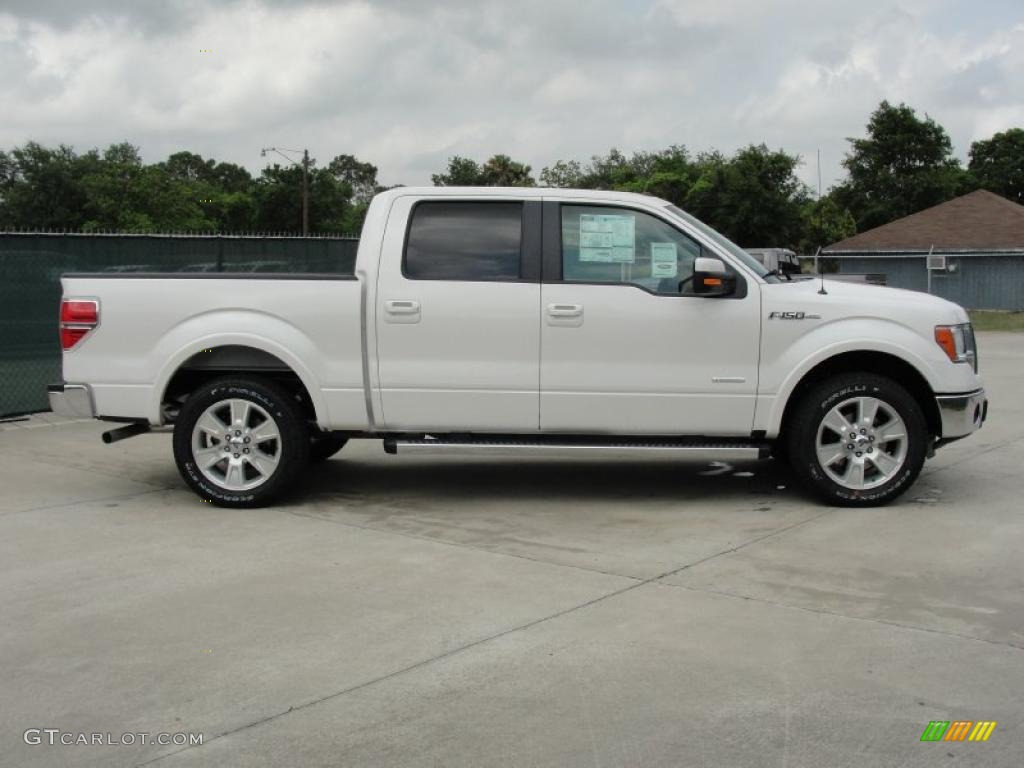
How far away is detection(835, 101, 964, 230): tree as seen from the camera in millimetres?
58250

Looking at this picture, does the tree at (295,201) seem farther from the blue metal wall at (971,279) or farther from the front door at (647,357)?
the front door at (647,357)

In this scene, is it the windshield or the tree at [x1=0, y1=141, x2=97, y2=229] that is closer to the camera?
the windshield

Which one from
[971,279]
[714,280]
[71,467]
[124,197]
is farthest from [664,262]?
[124,197]

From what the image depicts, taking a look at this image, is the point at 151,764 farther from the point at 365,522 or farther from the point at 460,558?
the point at 365,522

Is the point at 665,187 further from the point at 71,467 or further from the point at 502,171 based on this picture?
the point at 71,467

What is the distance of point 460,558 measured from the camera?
6258 millimetres

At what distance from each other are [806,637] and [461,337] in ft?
10.4

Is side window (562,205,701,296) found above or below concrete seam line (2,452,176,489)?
above

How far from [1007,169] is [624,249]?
68.8 meters

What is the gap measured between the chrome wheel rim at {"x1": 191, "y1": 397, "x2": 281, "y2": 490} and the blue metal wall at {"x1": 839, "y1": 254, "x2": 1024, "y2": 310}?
35.0m

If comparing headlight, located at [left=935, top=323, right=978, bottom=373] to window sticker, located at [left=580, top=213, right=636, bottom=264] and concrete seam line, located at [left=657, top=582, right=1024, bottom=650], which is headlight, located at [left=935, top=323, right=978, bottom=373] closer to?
window sticker, located at [left=580, top=213, right=636, bottom=264]

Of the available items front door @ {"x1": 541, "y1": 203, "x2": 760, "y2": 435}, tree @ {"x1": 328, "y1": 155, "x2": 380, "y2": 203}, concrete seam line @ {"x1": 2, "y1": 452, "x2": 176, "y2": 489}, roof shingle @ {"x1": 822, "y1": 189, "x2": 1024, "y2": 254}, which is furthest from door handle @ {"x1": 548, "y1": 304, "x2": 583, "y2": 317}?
tree @ {"x1": 328, "y1": 155, "x2": 380, "y2": 203}

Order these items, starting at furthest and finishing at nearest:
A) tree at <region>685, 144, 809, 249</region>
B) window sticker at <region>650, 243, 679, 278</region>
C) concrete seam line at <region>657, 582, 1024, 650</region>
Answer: tree at <region>685, 144, 809, 249</region>, window sticker at <region>650, 243, 679, 278</region>, concrete seam line at <region>657, 582, 1024, 650</region>

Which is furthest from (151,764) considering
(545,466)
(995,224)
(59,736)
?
(995,224)
